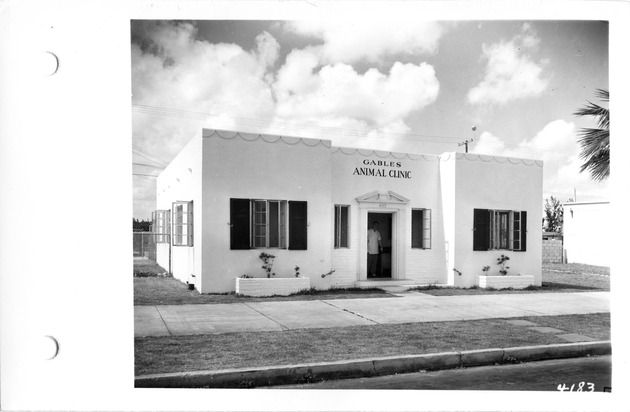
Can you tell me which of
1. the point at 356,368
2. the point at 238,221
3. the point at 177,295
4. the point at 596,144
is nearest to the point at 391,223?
the point at 238,221


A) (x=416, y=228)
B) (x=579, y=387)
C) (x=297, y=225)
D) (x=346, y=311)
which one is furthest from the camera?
(x=416, y=228)

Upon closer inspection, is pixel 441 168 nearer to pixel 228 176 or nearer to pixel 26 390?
pixel 228 176

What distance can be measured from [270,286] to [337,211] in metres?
2.86

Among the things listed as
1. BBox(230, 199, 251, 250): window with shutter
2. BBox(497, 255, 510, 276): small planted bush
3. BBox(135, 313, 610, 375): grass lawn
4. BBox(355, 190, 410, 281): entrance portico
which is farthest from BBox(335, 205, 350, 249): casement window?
BBox(135, 313, 610, 375): grass lawn

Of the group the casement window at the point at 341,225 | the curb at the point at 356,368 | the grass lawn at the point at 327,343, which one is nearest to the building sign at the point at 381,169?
the casement window at the point at 341,225

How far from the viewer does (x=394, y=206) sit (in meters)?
11.2

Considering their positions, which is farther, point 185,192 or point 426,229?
point 426,229

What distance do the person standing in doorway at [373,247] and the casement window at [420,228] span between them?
29.3 inches

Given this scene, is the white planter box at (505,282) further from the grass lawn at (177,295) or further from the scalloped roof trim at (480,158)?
the grass lawn at (177,295)

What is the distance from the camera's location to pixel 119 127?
533cm

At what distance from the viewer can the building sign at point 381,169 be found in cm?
1091

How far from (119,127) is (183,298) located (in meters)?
3.71

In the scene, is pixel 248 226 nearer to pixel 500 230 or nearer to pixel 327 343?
pixel 327 343

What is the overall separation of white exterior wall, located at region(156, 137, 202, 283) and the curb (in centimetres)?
302
